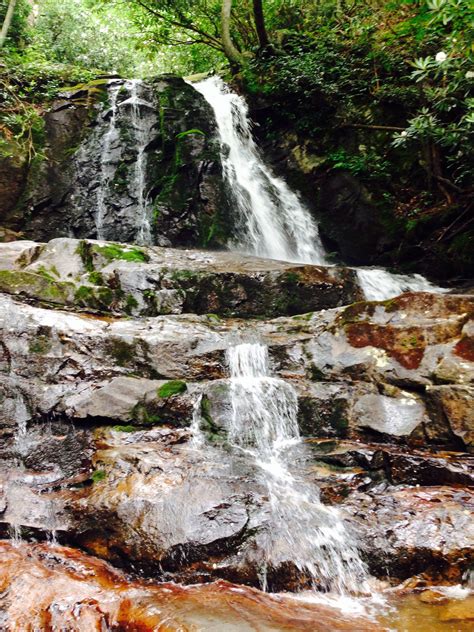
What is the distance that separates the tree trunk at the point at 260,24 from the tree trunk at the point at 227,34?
2.91ft

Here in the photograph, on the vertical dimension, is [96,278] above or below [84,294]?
above

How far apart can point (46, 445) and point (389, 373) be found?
351cm

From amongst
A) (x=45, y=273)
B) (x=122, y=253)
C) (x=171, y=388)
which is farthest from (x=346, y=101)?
(x=171, y=388)

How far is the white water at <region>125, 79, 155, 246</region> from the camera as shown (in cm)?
928

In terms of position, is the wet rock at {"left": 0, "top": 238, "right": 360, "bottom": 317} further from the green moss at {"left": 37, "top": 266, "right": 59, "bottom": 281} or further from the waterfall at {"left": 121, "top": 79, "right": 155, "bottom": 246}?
the waterfall at {"left": 121, "top": 79, "right": 155, "bottom": 246}

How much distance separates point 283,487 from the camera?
3.73 m

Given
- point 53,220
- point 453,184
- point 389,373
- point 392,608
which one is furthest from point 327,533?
point 53,220

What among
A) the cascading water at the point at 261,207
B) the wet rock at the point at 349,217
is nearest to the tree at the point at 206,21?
the cascading water at the point at 261,207

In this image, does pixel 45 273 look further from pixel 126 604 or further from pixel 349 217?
pixel 349 217

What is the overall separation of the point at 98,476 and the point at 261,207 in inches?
293

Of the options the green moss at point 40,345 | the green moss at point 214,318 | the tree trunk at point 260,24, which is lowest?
the green moss at point 40,345

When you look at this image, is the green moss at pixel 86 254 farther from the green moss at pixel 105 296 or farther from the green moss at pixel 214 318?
the green moss at pixel 214 318

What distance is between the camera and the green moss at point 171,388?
4.62m

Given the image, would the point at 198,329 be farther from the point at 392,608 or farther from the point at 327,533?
the point at 392,608
